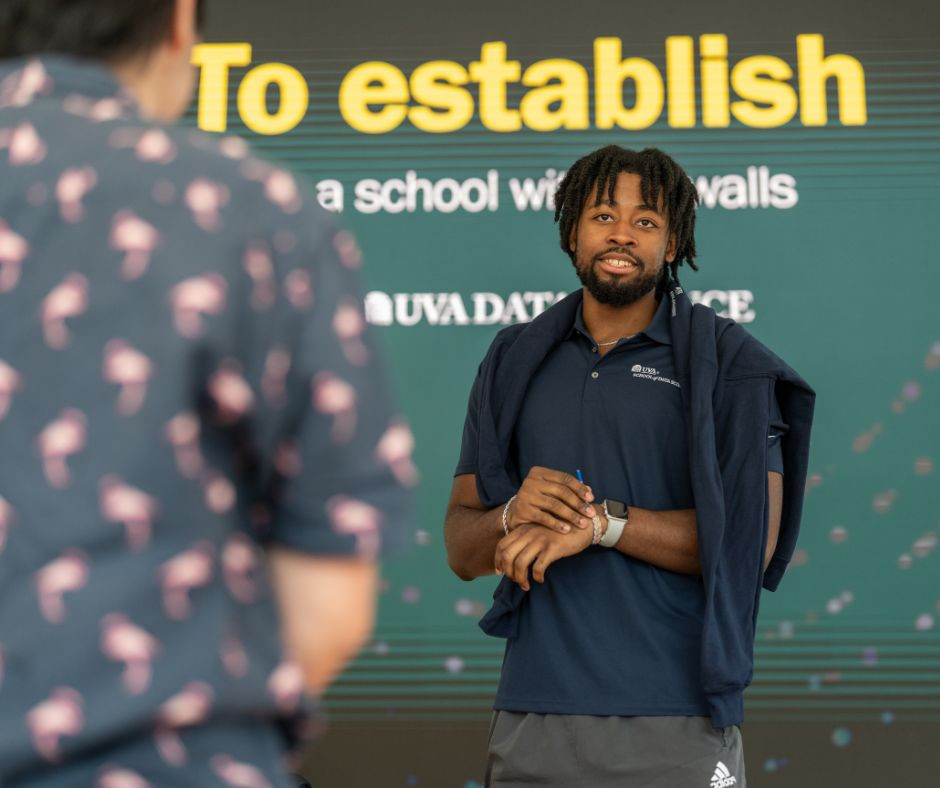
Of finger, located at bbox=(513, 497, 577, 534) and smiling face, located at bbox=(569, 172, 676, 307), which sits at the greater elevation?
smiling face, located at bbox=(569, 172, 676, 307)

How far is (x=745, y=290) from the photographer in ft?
12.7

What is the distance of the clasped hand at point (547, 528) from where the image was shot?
2.07 metres

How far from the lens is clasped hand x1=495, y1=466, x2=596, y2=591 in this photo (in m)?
2.07

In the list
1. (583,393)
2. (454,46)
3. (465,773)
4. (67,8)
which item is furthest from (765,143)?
(67,8)

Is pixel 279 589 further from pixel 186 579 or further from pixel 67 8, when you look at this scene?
pixel 67 8

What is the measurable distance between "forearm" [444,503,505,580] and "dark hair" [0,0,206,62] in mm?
1490

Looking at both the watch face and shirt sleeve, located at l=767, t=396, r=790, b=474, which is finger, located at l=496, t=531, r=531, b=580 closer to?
the watch face

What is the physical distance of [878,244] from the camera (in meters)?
3.88

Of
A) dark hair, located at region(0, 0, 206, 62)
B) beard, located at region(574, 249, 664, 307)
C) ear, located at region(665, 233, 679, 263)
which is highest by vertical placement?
ear, located at region(665, 233, 679, 263)

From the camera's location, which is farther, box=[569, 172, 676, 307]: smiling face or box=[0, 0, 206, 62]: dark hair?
box=[569, 172, 676, 307]: smiling face

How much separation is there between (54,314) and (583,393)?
5.22 feet

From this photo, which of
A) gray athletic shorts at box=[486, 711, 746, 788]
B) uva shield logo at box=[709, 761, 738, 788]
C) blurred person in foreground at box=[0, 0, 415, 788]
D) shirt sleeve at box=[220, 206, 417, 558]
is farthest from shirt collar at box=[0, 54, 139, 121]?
uva shield logo at box=[709, 761, 738, 788]

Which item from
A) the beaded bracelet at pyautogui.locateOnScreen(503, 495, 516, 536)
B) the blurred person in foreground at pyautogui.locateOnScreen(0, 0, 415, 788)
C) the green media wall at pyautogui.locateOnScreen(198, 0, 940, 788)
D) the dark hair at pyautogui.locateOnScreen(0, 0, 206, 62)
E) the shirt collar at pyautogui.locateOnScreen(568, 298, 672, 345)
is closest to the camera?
the blurred person in foreground at pyautogui.locateOnScreen(0, 0, 415, 788)

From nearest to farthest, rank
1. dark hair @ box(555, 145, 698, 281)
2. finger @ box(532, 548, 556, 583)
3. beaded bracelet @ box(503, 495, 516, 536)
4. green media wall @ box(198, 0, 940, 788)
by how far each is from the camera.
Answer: finger @ box(532, 548, 556, 583) < beaded bracelet @ box(503, 495, 516, 536) < dark hair @ box(555, 145, 698, 281) < green media wall @ box(198, 0, 940, 788)
